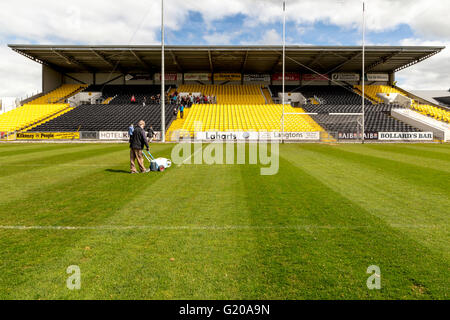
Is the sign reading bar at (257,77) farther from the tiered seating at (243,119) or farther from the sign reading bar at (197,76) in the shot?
the tiered seating at (243,119)

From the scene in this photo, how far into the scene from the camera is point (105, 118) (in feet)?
109

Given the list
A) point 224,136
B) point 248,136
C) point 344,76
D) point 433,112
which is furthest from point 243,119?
point 433,112

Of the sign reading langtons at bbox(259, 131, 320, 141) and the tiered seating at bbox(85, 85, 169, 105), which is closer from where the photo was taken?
the sign reading langtons at bbox(259, 131, 320, 141)

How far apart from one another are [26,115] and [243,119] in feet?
94.1

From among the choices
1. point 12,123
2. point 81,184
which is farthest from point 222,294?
point 12,123

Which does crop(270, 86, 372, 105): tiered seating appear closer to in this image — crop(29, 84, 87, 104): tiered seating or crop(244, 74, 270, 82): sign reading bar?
crop(244, 74, 270, 82): sign reading bar

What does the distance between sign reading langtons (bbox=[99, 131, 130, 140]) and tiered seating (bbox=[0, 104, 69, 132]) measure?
12027 millimetres

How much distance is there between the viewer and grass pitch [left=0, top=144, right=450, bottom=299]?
2725 millimetres

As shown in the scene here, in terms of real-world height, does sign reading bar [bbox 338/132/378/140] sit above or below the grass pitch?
above

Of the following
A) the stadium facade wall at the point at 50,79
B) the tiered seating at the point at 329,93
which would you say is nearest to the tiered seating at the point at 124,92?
the stadium facade wall at the point at 50,79

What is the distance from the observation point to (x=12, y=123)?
33.7 m

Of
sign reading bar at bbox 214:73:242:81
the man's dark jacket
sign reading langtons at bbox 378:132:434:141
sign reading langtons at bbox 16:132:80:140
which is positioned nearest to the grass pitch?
the man's dark jacket

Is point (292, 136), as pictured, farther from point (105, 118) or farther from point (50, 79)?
point (50, 79)

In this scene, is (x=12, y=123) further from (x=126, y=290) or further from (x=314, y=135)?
(x=126, y=290)
